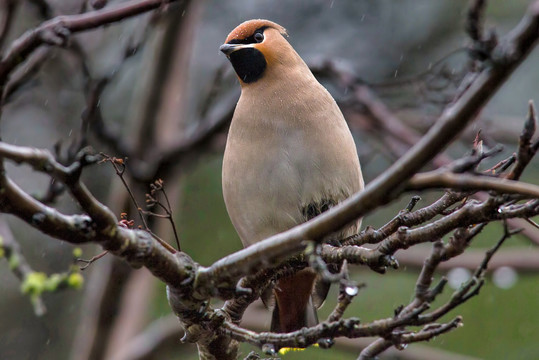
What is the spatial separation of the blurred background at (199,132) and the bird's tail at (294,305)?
2.93ft

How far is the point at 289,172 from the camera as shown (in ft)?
12.0

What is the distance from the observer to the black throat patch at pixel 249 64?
13.6 feet

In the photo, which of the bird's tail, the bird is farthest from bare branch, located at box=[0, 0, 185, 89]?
→ the bird's tail

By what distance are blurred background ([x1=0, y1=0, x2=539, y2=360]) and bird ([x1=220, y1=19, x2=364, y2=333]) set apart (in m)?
0.72

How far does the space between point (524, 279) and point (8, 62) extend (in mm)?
4901

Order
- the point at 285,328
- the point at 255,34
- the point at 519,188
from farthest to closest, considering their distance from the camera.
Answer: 1. the point at 255,34
2. the point at 285,328
3. the point at 519,188

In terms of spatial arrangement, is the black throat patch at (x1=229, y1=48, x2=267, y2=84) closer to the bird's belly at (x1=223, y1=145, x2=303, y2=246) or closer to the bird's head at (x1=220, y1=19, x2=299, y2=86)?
the bird's head at (x1=220, y1=19, x2=299, y2=86)

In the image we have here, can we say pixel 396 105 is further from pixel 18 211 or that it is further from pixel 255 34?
pixel 18 211

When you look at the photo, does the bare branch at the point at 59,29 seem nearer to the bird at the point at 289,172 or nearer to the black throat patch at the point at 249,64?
the bird at the point at 289,172

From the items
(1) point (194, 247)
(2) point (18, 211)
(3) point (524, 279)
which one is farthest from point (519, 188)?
(1) point (194, 247)

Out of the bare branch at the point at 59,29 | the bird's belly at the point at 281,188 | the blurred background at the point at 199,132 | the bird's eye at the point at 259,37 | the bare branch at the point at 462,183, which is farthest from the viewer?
the blurred background at the point at 199,132

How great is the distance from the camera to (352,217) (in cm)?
194

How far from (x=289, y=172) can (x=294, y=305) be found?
25.1 inches

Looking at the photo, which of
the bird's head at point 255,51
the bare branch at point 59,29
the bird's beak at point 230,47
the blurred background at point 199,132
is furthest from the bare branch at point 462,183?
the bird's beak at point 230,47
